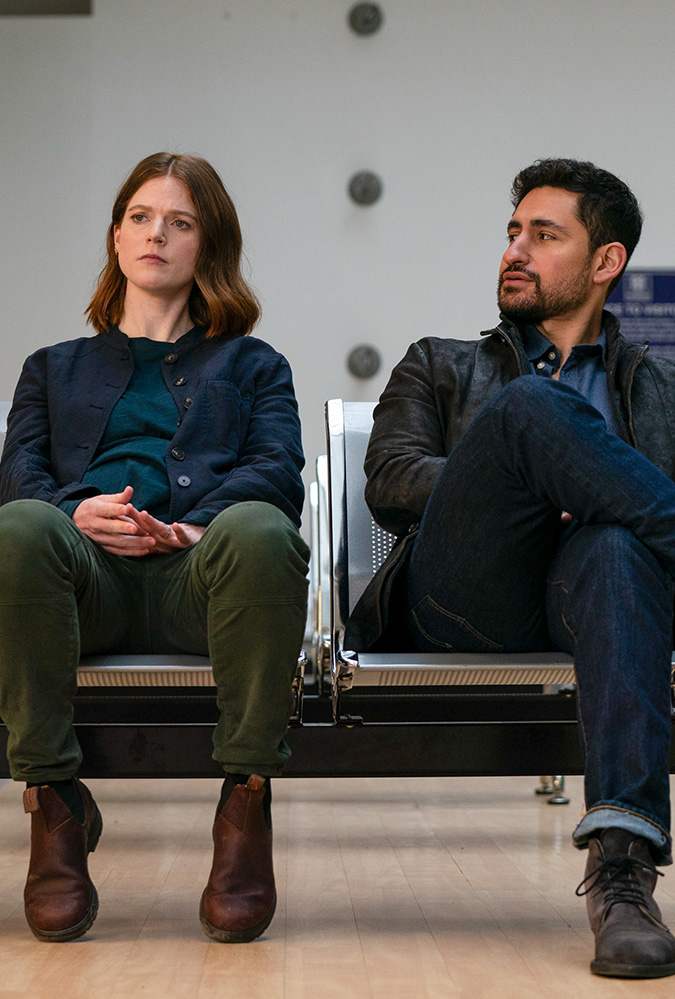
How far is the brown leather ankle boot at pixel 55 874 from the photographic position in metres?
1.35

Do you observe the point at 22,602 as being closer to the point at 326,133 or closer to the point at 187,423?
the point at 187,423

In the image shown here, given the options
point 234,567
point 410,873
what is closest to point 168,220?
point 234,567

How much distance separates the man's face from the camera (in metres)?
2.03

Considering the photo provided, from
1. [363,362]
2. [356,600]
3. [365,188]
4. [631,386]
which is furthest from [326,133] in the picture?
[356,600]

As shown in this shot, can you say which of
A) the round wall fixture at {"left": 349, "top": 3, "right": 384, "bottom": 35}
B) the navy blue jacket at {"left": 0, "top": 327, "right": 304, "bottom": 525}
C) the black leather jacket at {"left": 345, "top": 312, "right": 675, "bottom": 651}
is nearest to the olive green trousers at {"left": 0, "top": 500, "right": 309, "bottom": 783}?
the navy blue jacket at {"left": 0, "top": 327, "right": 304, "bottom": 525}

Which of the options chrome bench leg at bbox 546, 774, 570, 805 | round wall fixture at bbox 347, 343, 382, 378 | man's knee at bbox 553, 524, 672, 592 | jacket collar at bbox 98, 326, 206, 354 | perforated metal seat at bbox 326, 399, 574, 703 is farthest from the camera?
round wall fixture at bbox 347, 343, 382, 378

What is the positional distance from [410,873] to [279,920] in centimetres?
47

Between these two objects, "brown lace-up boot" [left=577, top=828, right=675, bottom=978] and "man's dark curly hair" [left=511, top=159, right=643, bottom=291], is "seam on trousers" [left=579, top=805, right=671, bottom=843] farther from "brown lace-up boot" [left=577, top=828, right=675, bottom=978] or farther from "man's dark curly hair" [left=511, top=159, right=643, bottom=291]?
"man's dark curly hair" [left=511, top=159, right=643, bottom=291]

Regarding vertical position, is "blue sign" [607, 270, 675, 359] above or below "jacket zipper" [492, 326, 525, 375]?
above

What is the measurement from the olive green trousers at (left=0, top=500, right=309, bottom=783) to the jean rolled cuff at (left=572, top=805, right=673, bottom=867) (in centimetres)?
37

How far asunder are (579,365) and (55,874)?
119cm

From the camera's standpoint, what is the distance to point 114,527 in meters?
1.52

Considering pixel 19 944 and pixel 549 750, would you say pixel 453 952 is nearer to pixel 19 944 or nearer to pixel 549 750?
pixel 549 750

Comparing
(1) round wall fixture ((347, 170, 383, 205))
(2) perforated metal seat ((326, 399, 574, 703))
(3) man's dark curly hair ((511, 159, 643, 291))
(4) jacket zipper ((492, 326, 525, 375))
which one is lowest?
(2) perforated metal seat ((326, 399, 574, 703))
